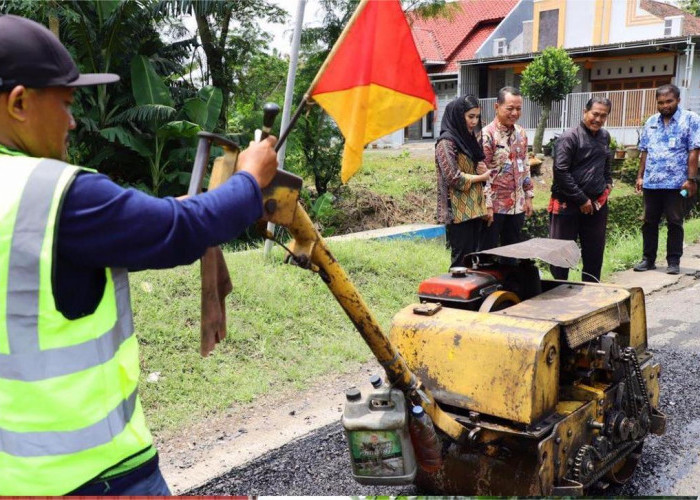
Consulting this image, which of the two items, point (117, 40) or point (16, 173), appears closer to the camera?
point (16, 173)

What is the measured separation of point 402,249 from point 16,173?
6254 millimetres

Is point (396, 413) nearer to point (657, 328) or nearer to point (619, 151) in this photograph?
point (657, 328)

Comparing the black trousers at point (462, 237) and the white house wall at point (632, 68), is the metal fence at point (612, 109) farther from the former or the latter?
the black trousers at point (462, 237)

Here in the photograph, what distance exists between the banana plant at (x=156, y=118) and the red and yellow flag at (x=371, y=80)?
23.9 ft

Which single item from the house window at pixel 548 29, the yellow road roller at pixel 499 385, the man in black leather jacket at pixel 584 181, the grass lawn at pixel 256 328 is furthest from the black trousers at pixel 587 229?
the house window at pixel 548 29

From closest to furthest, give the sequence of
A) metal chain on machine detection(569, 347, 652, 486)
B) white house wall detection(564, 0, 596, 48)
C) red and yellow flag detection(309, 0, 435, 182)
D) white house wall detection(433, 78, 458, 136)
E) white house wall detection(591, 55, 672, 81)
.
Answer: red and yellow flag detection(309, 0, 435, 182) → metal chain on machine detection(569, 347, 652, 486) → white house wall detection(591, 55, 672, 81) → white house wall detection(564, 0, 596, 48) → white house wall detection(433, 78, 458, 136)

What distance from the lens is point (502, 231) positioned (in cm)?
612

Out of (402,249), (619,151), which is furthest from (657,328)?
(619,151)

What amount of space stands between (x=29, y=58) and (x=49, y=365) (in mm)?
673

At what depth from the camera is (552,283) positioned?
3734 mm

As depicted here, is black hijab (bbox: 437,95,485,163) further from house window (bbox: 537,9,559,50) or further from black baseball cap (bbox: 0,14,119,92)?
house window (bbox: 537,9,559,50)

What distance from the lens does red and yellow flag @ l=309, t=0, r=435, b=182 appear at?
210 cm

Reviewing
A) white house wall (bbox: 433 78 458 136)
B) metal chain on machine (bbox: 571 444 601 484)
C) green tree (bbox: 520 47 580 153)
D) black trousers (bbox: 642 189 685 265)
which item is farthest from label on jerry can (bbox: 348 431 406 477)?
white house wall (bbox: 433 78 458 136)

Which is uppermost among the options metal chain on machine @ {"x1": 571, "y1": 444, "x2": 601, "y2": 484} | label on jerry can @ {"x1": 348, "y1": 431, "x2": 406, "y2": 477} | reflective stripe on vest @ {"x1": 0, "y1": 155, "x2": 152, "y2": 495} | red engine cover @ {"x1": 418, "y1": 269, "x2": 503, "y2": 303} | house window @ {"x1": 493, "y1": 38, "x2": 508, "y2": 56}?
house window @ {"x1": 493, "y1": 38, "x2": 508, "y2": 56}
